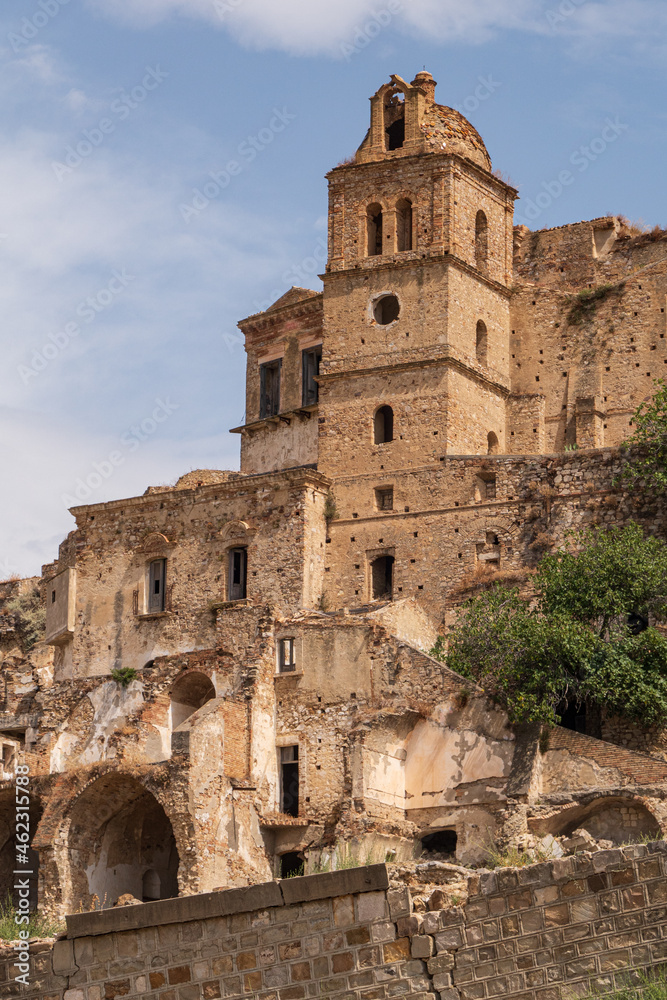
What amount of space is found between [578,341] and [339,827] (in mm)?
16482

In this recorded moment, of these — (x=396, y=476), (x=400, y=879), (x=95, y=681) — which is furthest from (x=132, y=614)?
(x=400, y=879)

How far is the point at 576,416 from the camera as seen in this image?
41.8 meters

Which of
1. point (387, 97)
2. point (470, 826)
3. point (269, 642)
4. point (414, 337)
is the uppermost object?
point (387, 97)

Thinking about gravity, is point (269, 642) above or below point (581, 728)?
above

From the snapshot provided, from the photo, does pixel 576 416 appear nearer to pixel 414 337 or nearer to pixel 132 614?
pixel 414 337

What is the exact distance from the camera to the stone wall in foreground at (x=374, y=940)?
58.6ft

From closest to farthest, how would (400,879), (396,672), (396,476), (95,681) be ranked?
(400,879), (396,672), (95,681), (396,476)

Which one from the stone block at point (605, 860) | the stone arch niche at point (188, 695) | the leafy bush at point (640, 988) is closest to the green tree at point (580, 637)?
the stone arch niche at point (188, 695)

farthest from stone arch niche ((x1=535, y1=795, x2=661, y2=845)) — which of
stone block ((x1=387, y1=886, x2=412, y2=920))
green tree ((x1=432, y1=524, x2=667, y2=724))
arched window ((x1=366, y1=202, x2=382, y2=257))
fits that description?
arched window ((x1=366, y1=202, x2=382, y2=257))

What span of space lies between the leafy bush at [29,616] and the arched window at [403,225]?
1468 cm

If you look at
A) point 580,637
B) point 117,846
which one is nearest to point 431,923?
point 580,637

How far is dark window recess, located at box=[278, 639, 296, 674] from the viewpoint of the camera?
113ft

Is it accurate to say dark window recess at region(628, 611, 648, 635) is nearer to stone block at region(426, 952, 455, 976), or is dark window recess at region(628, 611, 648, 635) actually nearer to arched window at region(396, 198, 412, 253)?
arched window at region(396, 198, 412, 253)

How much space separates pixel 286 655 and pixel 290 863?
4.48 m
